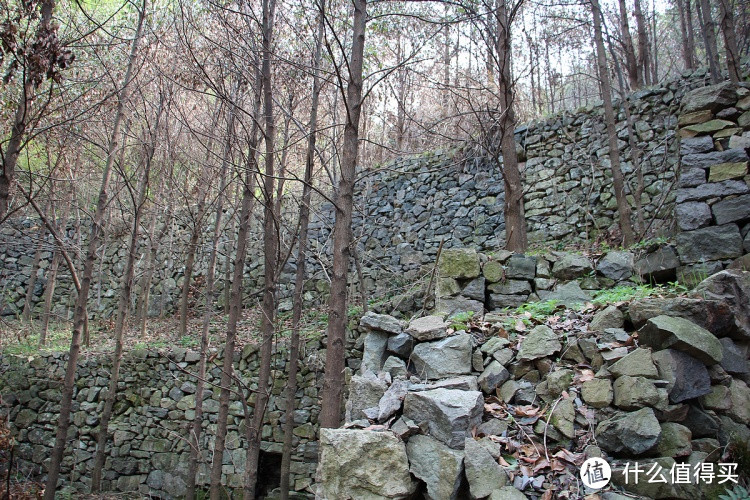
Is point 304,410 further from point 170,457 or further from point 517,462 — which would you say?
point 517,462

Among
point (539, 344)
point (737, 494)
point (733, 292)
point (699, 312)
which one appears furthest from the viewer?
point (733, 292)

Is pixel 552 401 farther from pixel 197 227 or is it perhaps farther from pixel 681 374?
pixel 197 227

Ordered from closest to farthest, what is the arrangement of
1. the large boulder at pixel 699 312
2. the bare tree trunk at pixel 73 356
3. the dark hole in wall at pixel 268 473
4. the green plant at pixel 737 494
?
1. the green plant at pixel 737 494
2. the large boulder at pixel 699 312
3. the bare tree trunk at pixel 73 356
4. the dark hole in wall at pixel 268 473

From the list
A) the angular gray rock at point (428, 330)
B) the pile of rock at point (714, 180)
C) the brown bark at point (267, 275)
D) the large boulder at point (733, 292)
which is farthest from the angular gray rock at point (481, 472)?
the pile of rock at point (714, 180)

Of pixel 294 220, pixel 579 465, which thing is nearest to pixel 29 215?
pixel 294 220

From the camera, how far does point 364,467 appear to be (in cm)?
271

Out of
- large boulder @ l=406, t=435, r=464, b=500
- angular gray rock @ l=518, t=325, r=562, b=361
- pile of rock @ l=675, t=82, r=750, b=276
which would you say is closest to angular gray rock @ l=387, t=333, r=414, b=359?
angular gray rock @ l=518, t=325, r=562, b=361

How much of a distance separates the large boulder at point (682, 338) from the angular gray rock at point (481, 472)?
55.1 inches

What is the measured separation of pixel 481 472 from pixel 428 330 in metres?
1.30

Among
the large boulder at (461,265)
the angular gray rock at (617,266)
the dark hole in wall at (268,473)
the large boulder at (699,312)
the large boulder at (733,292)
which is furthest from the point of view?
the dark hole in wall at (268,473)

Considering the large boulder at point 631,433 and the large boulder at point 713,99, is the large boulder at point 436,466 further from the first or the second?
the large boulder at point 713,99

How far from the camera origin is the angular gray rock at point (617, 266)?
5.08m

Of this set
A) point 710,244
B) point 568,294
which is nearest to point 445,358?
A: point 568,294

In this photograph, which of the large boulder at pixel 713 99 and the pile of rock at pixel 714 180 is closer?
the pile of rock at pixel 714 180
